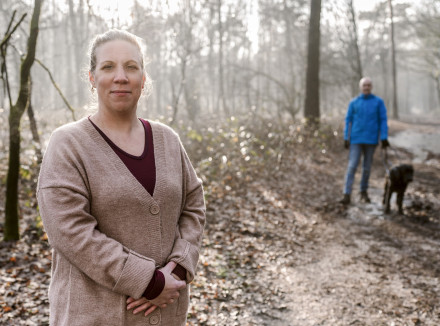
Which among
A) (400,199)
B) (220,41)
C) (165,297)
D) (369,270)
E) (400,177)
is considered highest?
(220,41)

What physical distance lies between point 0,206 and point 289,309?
5.12m

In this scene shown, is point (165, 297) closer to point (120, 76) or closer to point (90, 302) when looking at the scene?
point (90, 302)

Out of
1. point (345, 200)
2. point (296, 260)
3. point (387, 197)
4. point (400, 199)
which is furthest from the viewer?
point (345, 200)

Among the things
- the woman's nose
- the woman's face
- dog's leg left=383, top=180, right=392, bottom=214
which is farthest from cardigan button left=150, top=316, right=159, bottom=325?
dog's leg left=383, top=180, right=392, bottom=214

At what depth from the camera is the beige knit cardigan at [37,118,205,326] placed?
5.44 feet

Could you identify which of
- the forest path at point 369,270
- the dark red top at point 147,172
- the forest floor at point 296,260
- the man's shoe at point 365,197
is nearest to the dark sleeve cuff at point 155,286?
the dark red top at point 147,172

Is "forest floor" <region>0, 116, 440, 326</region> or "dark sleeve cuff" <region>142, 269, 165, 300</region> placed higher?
"dark sleeve cuff" <region>142, 269, 165, 300</region>

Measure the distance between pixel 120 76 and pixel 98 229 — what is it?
0.70 m

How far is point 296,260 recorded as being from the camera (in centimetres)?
559

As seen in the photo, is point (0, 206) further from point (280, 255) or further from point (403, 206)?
point (403, 206)

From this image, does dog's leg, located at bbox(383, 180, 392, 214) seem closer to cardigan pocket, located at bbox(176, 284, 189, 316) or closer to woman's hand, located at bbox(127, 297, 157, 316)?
cardigan pocket, located at bbox(176, 284, 189, 316)

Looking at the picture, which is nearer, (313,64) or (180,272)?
(180,272)

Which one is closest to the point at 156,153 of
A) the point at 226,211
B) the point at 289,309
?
the point at 289,309

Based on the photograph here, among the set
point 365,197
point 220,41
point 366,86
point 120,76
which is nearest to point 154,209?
point 120,76
